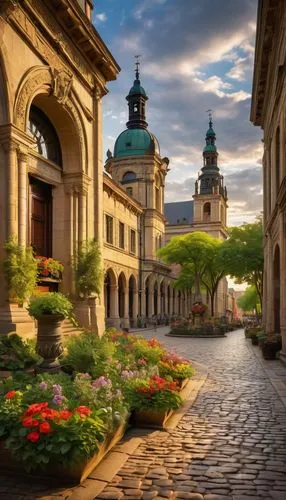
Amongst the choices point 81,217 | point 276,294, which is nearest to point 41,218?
point 81,217

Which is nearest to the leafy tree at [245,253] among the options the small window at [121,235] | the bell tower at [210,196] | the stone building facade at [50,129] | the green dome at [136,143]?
the small window at [121,235]

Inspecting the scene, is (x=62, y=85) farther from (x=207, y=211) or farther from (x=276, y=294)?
(x=207, y=211)

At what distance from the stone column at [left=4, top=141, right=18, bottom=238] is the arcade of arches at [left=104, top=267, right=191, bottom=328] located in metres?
27.1

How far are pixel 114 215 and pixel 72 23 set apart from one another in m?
25.2

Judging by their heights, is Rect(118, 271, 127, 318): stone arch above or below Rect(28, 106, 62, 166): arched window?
below

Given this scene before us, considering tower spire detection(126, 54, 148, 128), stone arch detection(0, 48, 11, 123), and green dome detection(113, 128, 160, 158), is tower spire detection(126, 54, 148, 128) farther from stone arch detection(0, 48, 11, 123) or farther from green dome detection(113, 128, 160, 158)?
stone arch detection(0, 48, 11, 123)

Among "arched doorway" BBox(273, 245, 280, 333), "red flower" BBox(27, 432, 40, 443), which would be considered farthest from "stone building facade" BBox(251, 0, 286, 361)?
"red flower" BBox(27, 432, 40, 443)

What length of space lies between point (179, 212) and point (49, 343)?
8240 cm

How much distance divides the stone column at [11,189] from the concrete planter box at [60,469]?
25.0ft

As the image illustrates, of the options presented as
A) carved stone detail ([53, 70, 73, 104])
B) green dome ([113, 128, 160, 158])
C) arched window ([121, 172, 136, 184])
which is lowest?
carved stone detail ([53, 70, 73, 104])

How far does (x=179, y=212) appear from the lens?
90688mm

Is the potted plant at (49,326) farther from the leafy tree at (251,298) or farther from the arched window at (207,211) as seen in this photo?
the arched window at (207,211)

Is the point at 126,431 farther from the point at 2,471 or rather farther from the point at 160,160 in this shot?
the point at 160,160

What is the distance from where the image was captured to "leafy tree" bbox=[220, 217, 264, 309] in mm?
34469
